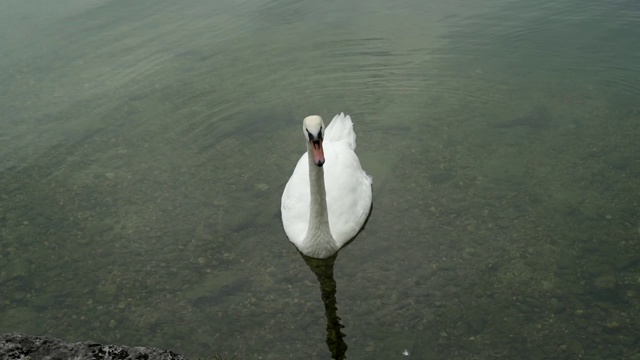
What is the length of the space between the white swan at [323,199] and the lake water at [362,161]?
24 centimetres

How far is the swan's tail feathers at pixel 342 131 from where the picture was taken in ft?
26.6

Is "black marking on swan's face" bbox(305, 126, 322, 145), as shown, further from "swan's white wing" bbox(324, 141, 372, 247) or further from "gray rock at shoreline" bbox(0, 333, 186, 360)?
"gray rock at shoreline" bbox(0, 333, 186, 360)

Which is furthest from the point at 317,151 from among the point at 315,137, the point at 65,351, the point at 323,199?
the point at 65,351

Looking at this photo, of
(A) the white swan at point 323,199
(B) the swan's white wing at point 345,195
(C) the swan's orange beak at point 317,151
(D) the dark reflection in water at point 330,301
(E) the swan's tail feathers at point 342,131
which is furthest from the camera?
(E) the swan's tail feathers at point 342,131

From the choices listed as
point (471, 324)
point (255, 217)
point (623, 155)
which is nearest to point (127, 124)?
point (255, 217)

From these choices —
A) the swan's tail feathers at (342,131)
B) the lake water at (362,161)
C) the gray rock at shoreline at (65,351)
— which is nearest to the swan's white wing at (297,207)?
the lake water at (362,161)

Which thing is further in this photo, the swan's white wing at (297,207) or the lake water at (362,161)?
the swan's white wing at (297,207)

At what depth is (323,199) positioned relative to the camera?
635 centimetres

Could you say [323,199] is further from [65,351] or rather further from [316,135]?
[65,351]

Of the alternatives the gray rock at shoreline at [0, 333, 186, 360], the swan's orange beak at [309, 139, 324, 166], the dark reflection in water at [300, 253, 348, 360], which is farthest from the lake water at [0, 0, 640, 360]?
the gray rock at shoreline at [0, 333, 186, 360]

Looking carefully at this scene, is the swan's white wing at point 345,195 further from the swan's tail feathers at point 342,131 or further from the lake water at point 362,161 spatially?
the swan's tail feathers at point 342,131

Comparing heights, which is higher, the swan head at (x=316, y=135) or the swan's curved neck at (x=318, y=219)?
the swan head at (x=316, y=135)

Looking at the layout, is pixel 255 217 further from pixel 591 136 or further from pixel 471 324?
pixel 591 136

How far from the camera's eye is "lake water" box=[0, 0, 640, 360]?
19.3 feet
